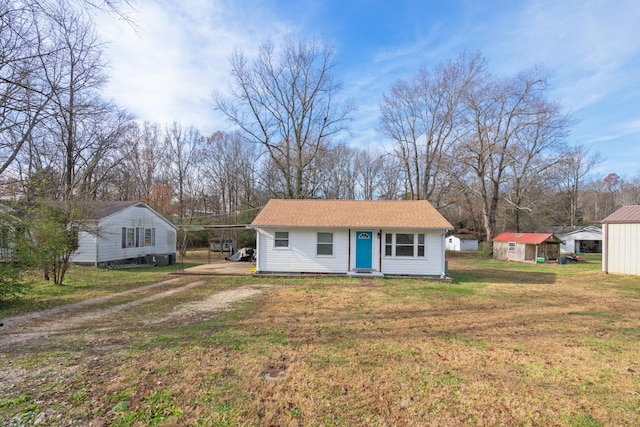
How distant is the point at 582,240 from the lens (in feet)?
123

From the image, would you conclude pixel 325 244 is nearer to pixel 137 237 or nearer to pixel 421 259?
pixel 421 259

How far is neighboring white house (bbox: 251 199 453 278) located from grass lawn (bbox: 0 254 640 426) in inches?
240

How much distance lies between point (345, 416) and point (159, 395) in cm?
208

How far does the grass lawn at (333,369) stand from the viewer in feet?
10.8

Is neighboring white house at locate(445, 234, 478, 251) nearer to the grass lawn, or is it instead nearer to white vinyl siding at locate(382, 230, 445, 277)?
white vinyl siding at locate(382, 230, 445, 277)

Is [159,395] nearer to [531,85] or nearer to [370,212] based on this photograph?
[370,212]

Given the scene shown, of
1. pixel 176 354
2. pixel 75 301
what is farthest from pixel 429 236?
pixel 75 301

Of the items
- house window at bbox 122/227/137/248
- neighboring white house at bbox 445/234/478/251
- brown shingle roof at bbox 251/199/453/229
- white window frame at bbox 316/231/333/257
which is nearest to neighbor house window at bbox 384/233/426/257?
brown shingle roof at bbox 251/199/453/229

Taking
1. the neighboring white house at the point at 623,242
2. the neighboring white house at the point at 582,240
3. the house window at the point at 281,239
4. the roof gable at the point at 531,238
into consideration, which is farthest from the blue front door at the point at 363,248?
the neighboring white house at the point at 582,240

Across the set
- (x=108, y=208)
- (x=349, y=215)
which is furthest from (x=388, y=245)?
(x=108, y=208)

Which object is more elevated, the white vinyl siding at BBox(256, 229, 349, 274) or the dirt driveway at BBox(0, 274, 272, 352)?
the white vinyl siding at BBox(256, 229, 349, 274)

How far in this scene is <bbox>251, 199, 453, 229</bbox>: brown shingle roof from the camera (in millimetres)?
14086

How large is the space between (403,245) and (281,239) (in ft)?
17.8

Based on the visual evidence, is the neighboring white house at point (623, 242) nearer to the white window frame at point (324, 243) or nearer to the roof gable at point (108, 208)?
the white window frame at point (324, 243)
